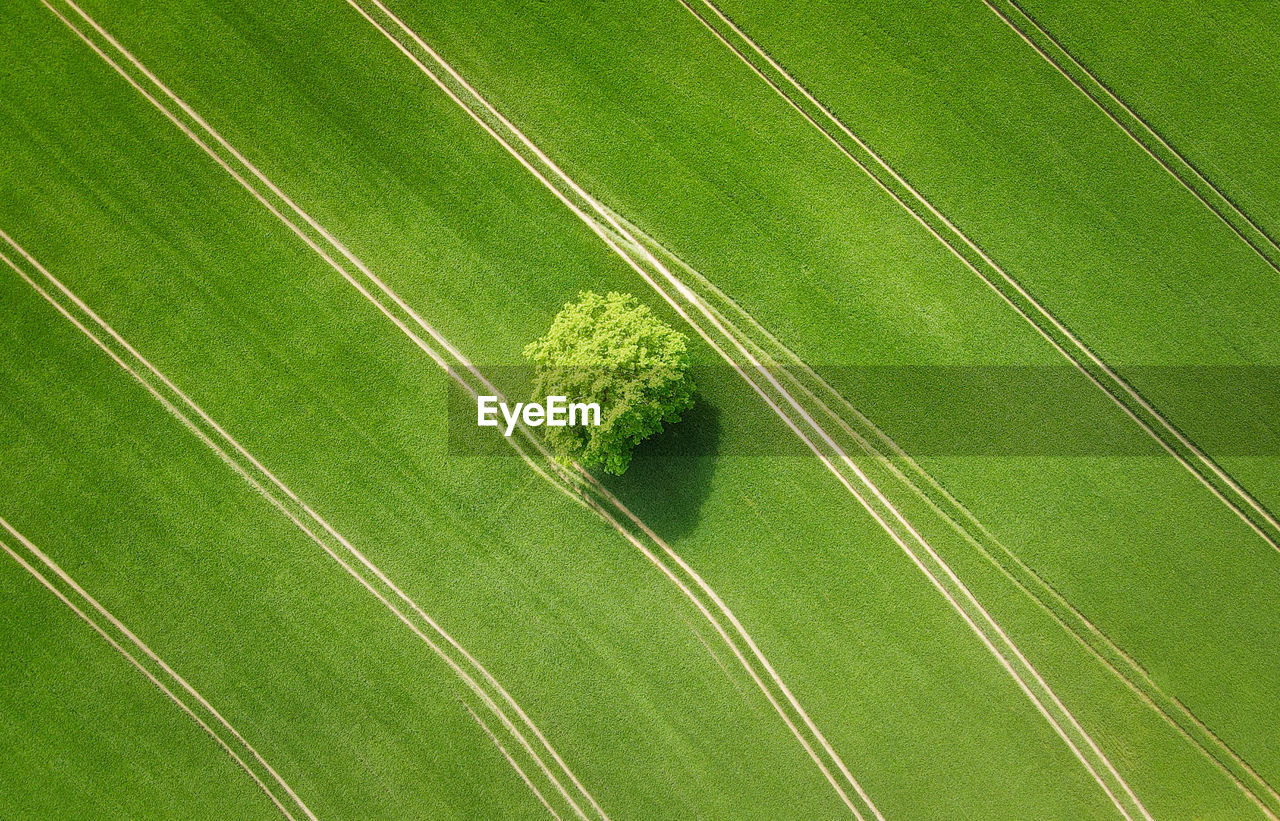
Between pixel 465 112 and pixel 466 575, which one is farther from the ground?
pixel 465 112

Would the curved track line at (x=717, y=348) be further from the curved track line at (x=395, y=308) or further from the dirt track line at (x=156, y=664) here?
the dirt track line at (x=156, y=664)

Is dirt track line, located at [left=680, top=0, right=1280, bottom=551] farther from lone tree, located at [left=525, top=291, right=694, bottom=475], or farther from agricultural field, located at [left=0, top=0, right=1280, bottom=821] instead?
lone tree, located at [left=525, top=291, right=694, bottom=475]

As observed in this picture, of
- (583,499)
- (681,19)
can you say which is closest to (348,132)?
(681,19)

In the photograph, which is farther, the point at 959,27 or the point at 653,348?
the point at 959,27

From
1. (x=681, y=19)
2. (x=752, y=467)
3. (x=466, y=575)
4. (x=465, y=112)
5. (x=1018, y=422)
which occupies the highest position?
(x=465, y=112)

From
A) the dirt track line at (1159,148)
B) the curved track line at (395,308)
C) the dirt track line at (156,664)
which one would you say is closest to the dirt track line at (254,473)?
the curved track line at (395,308)

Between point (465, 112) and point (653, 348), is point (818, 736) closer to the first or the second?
Result: point (653, 348)

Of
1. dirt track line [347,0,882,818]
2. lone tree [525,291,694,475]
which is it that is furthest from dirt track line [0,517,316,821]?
lone tree [525,291,694,475]

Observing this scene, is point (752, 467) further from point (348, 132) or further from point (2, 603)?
point (2, 603)
